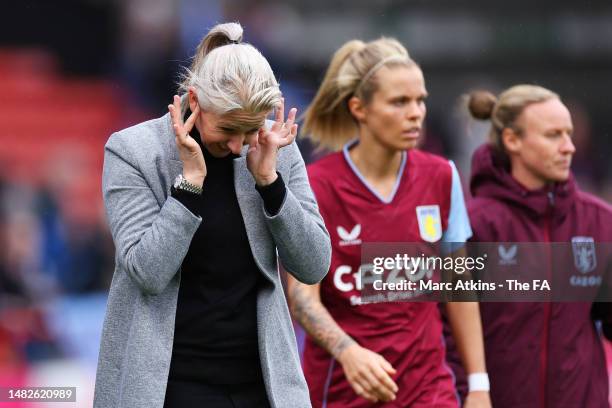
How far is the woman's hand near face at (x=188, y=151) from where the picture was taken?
3.44 metres

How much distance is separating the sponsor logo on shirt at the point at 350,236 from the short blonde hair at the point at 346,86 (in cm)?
57

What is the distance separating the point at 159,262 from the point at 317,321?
1.43m

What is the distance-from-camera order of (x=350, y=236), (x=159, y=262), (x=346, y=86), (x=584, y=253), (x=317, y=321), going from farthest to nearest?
(x=346, y=86), (x=584, y=253), (x=350, y=236), (x=317, y=321), (x=159, y=262)

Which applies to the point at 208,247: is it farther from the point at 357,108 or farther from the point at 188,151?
the point at 357,108

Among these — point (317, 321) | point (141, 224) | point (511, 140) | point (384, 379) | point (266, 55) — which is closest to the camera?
point (141, 224)

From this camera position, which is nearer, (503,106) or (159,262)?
(159,262)

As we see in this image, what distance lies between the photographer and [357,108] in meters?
5.14

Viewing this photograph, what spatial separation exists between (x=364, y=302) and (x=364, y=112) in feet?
2.63

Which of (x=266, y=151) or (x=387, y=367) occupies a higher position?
(x=266, y=151)

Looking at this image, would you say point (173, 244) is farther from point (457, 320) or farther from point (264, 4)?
point (264, 4)

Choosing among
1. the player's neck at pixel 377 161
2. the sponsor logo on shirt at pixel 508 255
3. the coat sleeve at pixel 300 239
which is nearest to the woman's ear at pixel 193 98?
the coat sleeve at pixel 300 239

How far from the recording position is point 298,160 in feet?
12.5

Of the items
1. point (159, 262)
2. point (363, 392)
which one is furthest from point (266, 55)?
point (159, 262)

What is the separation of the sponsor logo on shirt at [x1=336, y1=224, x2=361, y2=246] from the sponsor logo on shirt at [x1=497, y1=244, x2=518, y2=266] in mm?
612
